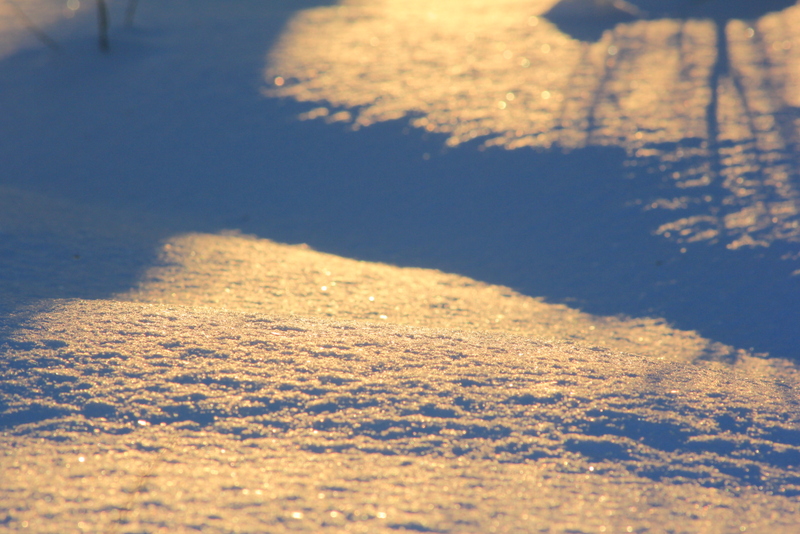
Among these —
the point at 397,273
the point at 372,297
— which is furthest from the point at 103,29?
the point at 372,297

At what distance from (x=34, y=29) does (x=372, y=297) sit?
14.2 feet

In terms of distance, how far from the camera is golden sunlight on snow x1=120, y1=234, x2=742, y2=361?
2047mm

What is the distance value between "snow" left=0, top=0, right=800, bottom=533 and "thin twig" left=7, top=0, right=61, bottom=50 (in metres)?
0.07

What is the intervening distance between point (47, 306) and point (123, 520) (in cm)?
99

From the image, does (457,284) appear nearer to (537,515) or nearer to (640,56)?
(537,515)

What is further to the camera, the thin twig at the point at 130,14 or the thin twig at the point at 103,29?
the thin twig at the point at 130,14

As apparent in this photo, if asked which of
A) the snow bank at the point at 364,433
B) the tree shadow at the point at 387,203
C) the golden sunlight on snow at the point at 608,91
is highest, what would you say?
the golden sunlight on snow at the point at 608,91

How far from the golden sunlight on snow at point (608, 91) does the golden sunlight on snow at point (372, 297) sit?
2.74ft

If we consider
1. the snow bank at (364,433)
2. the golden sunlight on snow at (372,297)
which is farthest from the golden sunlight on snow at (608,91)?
the snow bank at (364,433)

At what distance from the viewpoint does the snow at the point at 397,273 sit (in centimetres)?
127

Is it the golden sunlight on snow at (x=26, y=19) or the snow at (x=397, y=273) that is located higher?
the golden sunlight on snow at (x=26, y=19)

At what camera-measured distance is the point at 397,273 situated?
2.60m

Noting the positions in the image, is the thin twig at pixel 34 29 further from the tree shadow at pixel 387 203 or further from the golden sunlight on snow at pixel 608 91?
the golden sunlight on snow at pixel 608 91

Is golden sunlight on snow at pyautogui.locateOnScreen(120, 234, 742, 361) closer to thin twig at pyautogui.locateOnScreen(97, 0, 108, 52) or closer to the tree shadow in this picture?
the tree shadow
